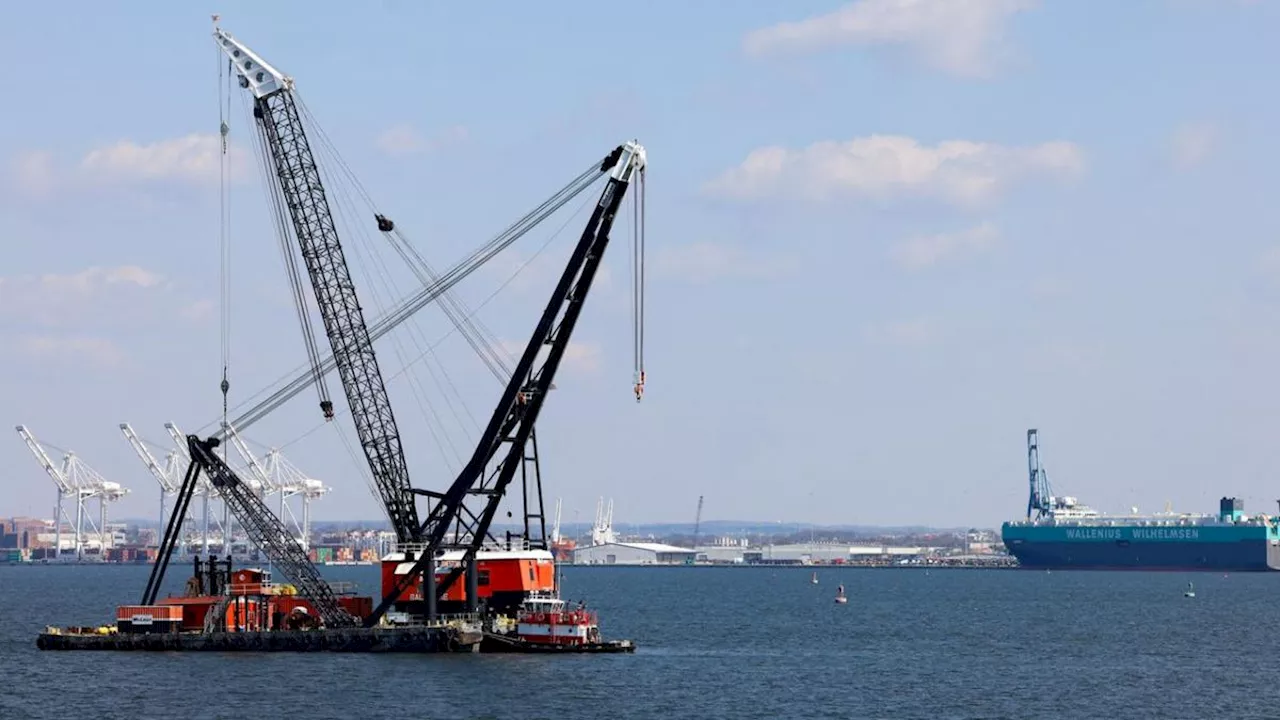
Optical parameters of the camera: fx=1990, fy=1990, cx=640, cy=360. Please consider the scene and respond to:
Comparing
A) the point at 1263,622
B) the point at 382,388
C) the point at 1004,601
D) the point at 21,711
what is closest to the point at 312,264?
the point at 382,388

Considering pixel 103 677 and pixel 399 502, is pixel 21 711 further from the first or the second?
pixel 399 502

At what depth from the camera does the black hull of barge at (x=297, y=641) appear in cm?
8800

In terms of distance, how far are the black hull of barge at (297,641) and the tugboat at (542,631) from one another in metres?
1.42

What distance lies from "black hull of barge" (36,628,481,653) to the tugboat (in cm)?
142

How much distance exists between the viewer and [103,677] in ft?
275

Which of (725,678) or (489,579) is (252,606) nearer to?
(489,579)

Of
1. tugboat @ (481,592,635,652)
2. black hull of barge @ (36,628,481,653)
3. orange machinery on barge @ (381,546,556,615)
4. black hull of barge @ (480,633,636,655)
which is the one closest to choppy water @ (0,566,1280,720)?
black hull of barge @ (36,628,481,653)

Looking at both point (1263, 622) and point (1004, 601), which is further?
point (1004, 601)

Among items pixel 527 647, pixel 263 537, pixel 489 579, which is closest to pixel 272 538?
pixel 263 537

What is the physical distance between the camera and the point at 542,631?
9006 centimetres

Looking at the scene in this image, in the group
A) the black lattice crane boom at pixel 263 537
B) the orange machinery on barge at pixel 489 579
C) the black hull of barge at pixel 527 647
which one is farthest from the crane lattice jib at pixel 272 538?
the black hull of barge at pixel 527 647

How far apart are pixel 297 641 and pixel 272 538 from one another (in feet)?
20.0

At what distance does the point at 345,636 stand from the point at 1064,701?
32.0 m

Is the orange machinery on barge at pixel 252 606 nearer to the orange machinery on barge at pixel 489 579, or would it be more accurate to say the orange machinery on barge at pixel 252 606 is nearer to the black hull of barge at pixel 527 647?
the orange machinery on barge at pixel 489 579
